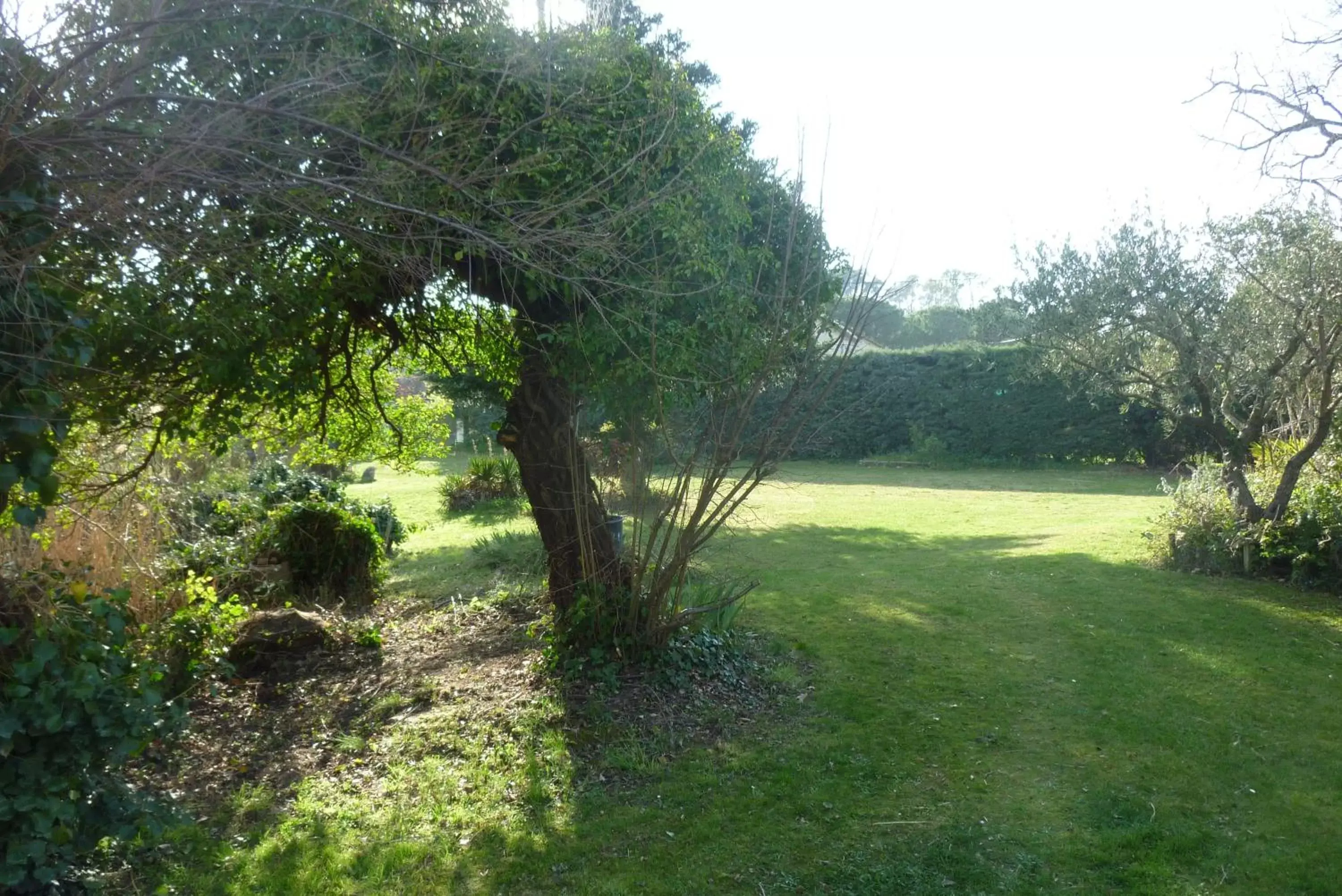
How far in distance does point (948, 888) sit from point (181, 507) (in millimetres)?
6779

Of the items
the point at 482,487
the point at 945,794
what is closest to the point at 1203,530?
the point at 945,794

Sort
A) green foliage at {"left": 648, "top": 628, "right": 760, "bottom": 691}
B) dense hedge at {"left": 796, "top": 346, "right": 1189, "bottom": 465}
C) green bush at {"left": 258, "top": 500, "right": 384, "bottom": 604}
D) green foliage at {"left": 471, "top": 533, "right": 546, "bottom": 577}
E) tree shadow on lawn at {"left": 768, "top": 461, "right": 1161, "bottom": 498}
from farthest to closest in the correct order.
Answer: dense hedge at {"left": 796, "top": 346, "right": 1189, "bottom": 465}
tree shadow on lawn at {"left": 768, "top": 461, "right": 1161, "bottom": 498}
green foliage at {"left": 471, "top": 533, "right": 546, "bottom": 577}
green bush at {"left": 258, "top": 500, "right": 384, "bottom": 604}
green foliage at {"left": 648, "top": 628, "right": 760, "bottom": 691}

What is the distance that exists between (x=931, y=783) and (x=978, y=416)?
18.8 meters

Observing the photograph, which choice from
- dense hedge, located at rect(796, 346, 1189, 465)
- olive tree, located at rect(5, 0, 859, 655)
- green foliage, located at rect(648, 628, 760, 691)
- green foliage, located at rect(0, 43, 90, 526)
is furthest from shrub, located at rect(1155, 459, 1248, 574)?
dense hedge, located at rect(796, 346, 1189, 465)

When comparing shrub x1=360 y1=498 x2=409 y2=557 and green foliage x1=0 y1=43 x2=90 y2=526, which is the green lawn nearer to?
green foliage x1=0 y1=43 x2=90 y2=526

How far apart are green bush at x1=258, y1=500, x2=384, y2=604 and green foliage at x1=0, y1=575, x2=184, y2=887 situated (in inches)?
195

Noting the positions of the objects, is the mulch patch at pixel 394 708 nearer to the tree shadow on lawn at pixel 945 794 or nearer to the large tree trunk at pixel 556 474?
the tree shadow on lawn at pixel 945 794

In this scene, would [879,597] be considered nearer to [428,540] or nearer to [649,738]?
[649,738]

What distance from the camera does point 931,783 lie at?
193 inches

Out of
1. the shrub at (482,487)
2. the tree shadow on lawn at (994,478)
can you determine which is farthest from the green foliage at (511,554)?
the tree shadow on lawn at (994,478)

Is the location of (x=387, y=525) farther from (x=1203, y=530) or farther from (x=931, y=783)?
(x=1203, y=530)

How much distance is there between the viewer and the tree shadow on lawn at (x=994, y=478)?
58.7 feet

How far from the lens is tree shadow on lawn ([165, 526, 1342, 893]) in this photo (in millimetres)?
4117

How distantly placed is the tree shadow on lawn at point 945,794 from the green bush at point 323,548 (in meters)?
4.16
